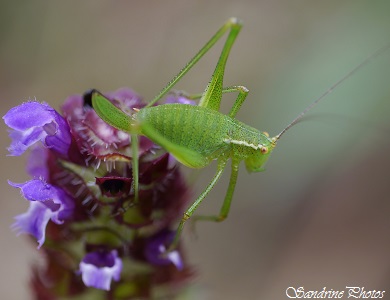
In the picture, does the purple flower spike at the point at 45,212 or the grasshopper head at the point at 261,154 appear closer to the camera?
the purple flower spike at the point at 45,212

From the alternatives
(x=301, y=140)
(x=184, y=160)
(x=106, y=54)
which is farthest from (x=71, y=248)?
(x=106, y=54)

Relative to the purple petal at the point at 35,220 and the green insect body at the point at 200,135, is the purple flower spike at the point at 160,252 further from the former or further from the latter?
the purple petal at the point at 35,220

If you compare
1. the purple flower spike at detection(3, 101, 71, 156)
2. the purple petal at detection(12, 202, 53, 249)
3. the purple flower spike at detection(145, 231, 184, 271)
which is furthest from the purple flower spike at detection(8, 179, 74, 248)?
the purple flower spike at detection(145, 231, 184, 271)

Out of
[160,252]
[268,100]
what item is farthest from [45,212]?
[268,100]

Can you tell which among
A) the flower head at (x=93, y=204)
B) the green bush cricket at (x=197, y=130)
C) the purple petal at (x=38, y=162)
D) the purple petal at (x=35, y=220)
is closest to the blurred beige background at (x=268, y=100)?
the green bush cricket at (x=197, y=130)

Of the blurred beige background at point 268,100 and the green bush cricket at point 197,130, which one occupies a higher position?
the green bush cricket at point 197,130

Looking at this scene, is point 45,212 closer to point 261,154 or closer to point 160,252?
point 160,252
